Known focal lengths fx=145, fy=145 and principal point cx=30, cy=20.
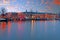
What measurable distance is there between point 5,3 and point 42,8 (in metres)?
0.79

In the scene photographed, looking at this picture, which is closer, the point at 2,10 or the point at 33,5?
the point at 2,10

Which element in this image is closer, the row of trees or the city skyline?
the row of trees

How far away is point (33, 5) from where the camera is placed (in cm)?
316

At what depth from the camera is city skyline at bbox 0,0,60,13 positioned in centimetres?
309

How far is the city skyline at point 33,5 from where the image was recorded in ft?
10.2

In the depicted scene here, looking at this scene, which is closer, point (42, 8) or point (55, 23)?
point (42, 8)

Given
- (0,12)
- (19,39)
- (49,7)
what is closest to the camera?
(19,39)

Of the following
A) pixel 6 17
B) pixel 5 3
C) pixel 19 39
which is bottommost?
pixel 19 39

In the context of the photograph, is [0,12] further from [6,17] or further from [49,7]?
[49,7]

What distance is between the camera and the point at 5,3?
3080 mm

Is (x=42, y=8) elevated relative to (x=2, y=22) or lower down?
elevated

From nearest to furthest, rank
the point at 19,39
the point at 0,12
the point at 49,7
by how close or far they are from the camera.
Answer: the point at 19,39 → the point at 0,12 → the point at 49,7

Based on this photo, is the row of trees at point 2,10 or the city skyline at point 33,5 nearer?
the row of trees at point 2,10

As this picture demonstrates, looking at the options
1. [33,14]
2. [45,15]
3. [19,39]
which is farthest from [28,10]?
[19,39]
